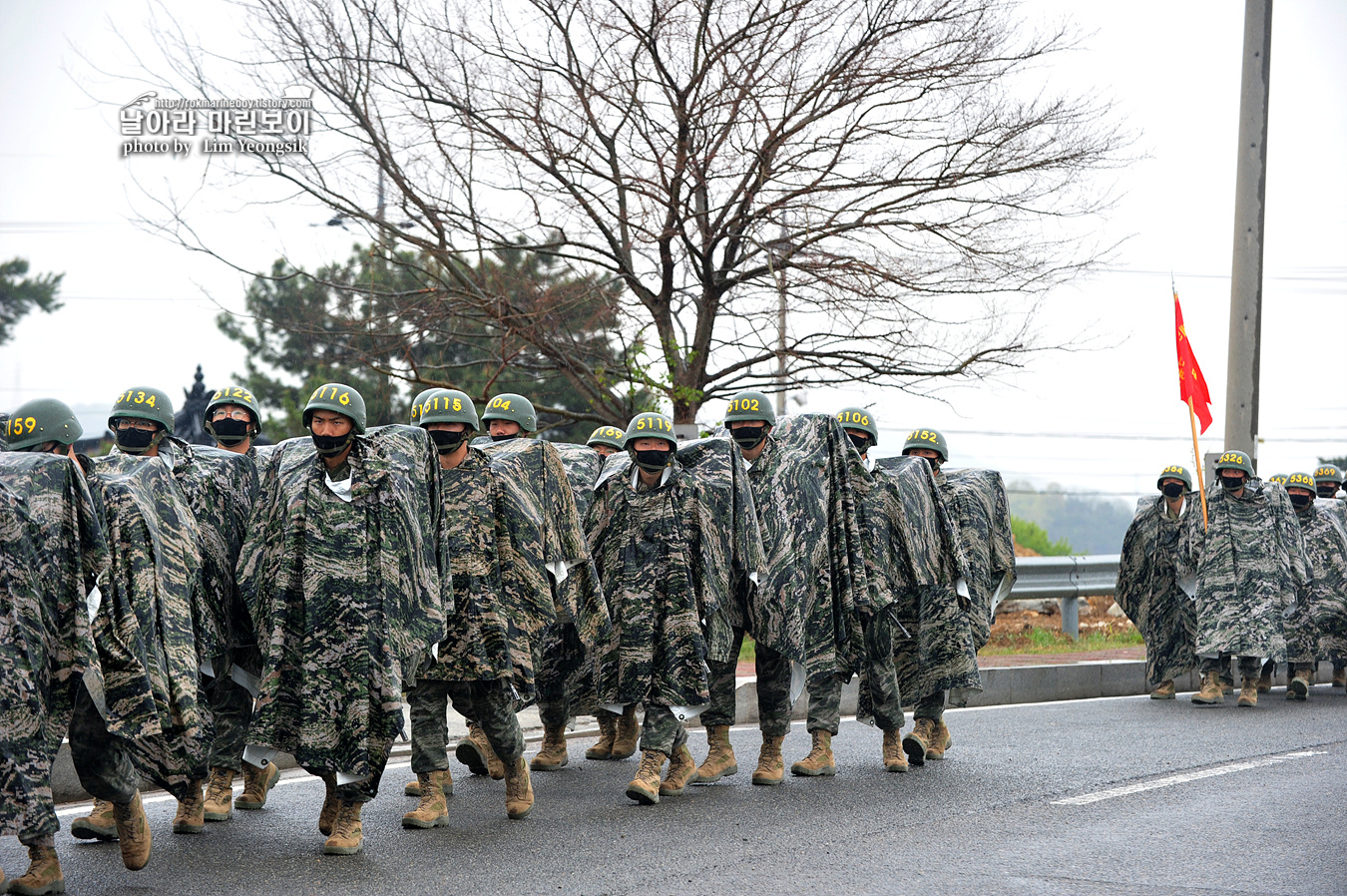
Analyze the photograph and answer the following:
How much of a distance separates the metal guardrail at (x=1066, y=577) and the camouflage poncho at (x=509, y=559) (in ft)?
26.1

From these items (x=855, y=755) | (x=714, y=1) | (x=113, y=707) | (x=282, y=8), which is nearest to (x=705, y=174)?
(x=714, y=1)

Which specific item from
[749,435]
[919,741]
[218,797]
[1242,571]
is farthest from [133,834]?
[1242,571]

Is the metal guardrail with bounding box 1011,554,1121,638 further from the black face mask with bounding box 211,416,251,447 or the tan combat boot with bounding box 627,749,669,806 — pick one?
the black face mask with bounding box 211,416,251,447

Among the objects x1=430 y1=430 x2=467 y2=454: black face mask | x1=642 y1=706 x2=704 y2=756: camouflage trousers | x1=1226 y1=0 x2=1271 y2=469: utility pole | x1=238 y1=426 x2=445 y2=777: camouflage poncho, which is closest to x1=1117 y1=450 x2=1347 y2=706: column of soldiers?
x1=1226 y1=0 x2=1271 y2=469: utility pole

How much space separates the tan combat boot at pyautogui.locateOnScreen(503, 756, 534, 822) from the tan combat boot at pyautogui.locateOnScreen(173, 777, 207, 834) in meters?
1.49

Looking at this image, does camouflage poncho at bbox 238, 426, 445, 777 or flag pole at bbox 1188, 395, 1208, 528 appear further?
flag pole at bbox 1188, 395, 1208, 528

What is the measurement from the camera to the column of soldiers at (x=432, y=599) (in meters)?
5.57

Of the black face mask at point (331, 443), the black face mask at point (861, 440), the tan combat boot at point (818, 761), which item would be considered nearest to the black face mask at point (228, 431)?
the black face mask at point (331, 443)

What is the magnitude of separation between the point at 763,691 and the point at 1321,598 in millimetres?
7862

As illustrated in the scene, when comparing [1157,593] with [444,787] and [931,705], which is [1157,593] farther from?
[444,787]

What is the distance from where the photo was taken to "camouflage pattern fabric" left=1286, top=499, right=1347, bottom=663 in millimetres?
13156

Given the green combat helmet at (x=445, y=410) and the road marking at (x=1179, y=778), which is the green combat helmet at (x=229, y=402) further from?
the road marking at (x=1179, y=778)

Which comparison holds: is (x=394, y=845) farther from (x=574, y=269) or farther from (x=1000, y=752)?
(x=574, y=269)

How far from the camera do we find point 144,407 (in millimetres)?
6625
